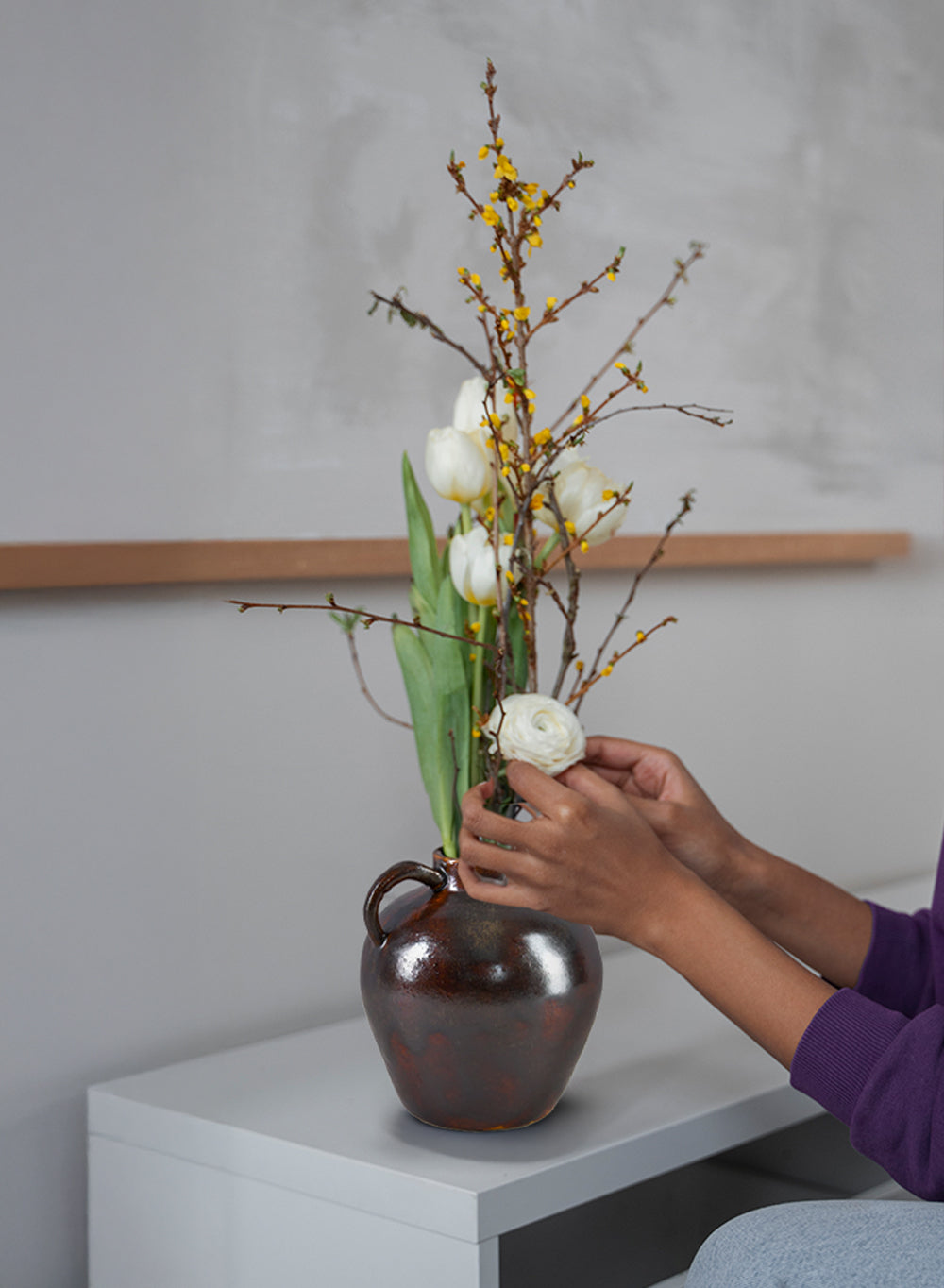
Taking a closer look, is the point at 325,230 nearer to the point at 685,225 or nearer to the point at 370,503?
the point at 370,503

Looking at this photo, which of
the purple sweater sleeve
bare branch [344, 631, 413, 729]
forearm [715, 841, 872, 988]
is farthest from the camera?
bare branch [344, 631, 413, 729]

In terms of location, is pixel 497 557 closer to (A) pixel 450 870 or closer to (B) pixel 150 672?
(A) pixel 450 870

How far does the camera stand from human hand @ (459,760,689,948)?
91cm

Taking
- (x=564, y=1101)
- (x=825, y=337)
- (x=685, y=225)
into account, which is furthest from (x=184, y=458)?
(x=825, y=337)

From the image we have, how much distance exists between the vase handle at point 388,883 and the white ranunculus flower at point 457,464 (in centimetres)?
26

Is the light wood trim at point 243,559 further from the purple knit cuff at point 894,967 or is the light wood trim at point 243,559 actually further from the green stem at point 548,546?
the purple knit cuff at point 894,967

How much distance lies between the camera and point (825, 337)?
194 centimetres

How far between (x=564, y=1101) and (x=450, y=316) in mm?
789

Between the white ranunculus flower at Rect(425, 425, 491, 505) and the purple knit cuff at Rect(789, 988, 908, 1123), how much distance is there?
0.42 metres

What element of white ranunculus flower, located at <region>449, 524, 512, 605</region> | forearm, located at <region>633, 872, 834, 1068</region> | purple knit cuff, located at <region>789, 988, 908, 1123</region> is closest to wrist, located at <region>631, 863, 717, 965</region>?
forearm, located at <region>633, 872, 834, 1068</region>

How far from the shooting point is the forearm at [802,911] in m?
1.14

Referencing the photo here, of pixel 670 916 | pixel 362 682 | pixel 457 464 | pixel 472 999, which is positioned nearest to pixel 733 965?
pixel 670 916

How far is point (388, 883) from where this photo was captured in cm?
101

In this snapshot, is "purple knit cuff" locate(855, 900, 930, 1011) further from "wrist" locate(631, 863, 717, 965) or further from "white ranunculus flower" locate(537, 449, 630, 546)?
"white ranunculus flower" locate(537, 449, 630, 546)
